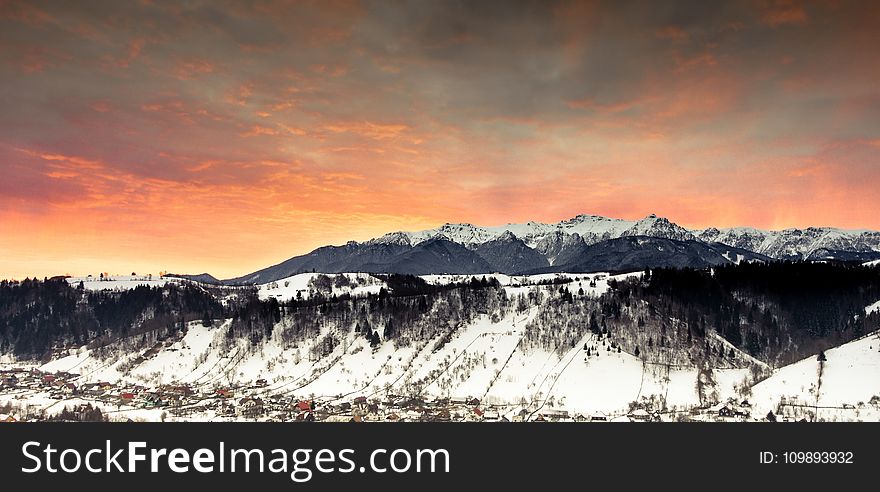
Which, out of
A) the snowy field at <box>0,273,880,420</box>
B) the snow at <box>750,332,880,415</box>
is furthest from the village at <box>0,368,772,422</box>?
the snow at <box>750,332,880,415</box>

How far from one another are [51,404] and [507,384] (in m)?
106

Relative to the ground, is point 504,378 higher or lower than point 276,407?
higher

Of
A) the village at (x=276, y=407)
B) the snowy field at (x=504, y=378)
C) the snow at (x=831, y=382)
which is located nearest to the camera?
the snow at (x=831, y=382)

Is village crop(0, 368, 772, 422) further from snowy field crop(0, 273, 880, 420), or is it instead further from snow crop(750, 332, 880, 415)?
snow crop(750, 332, 880, 415)

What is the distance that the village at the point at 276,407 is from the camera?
120m

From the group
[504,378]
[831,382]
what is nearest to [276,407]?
[504,378]

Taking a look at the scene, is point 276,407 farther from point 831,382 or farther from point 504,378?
point 831,382

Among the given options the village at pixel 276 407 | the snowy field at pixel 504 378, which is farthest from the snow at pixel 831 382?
the village at pixel 276 407

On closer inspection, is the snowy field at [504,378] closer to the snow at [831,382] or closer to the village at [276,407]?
the snow at [831,382]

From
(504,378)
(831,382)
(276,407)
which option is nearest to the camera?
(831,382)

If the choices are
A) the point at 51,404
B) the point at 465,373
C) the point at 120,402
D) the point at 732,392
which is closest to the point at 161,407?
the point at 120,402

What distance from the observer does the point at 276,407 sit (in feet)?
449
